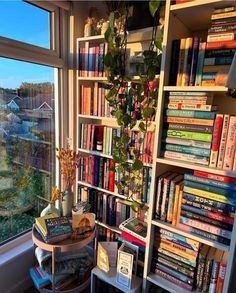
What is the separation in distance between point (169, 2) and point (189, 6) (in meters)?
0.11

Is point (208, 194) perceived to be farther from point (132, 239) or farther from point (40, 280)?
point (40, 280)

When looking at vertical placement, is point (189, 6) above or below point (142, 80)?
above

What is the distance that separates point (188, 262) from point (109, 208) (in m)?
0.69

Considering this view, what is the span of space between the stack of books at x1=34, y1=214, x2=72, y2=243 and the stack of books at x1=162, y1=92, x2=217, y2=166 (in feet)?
2.67

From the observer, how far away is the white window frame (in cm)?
145

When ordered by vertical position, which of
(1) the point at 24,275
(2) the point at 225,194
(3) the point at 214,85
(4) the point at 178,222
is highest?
(3) the point at 214,85

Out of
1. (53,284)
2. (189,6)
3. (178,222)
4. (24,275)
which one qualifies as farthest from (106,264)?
(189,6)

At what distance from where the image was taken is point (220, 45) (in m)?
0.97

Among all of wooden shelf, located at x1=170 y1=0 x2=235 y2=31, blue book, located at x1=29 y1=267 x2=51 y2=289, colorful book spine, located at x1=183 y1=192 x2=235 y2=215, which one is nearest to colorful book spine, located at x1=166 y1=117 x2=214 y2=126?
colorful book spine, located at x1=183 y1=192 x2=235 y2=215

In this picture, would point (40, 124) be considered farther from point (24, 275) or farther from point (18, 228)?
point (24, 275)

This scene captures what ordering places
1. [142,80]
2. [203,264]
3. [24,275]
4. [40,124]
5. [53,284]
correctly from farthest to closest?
[40,124] → [24,275] → [53,284] → [142,80] → [203,264]

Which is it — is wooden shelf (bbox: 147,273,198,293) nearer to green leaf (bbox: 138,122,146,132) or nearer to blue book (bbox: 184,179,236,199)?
blue book (bbox: 184,179,236,199)

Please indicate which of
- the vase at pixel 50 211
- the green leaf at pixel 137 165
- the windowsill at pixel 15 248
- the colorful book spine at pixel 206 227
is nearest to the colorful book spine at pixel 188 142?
the green leaf at pixel 137 165

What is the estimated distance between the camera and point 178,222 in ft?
3.88
